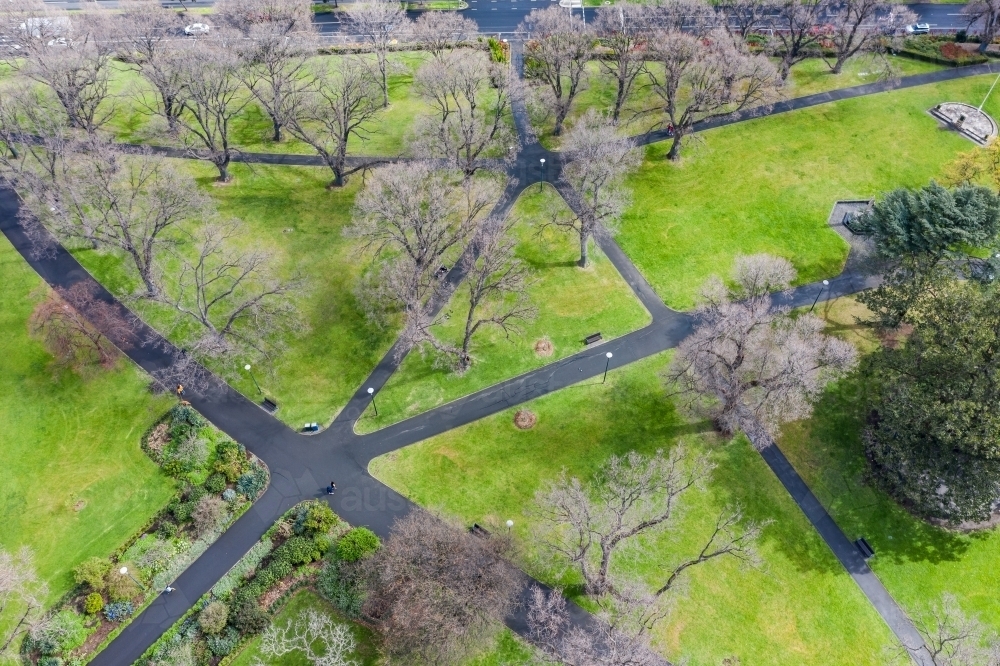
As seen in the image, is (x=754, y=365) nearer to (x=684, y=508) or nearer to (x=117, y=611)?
(x=684, y=508)

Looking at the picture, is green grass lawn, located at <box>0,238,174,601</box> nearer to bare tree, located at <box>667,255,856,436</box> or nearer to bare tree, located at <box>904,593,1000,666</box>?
bare tree, located at <box>667,255,856,436</box>

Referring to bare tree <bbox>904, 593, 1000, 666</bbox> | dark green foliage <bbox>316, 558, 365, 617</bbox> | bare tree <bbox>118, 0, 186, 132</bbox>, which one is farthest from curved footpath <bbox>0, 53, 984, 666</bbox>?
bare tree <bbox>118, 0, 186, 132</bbox>

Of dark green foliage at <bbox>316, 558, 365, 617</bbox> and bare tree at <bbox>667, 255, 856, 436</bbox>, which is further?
bare tree at <bbox>667, 255, 856, 436</bbox>

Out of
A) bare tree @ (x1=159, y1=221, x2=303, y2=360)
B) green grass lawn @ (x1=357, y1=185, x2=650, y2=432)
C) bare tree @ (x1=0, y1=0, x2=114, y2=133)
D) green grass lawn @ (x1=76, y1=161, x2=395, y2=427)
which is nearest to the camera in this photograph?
green grass lawn @ (x1=357, y1=185, x2=650, y2=432)

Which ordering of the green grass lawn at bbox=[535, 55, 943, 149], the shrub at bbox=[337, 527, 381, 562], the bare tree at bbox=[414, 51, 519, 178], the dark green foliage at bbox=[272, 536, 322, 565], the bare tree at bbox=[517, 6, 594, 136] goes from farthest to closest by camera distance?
the green grass lawn at bbox=[535, 55, 943, 149], the bare tree at bbox=[517, 6, 594, 136], the bare tree at bbox=[414, 51, 519, 178], the dark green foliage at bbox=[272, 536, 322, 565], the shrub at bbox=[337, 527, 381, 562]

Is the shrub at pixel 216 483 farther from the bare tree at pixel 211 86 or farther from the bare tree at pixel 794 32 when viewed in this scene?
the bare tree at pixel 794 32

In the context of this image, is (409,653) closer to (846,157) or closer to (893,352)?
(893,352)

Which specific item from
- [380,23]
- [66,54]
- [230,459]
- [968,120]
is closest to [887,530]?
[230,459]
